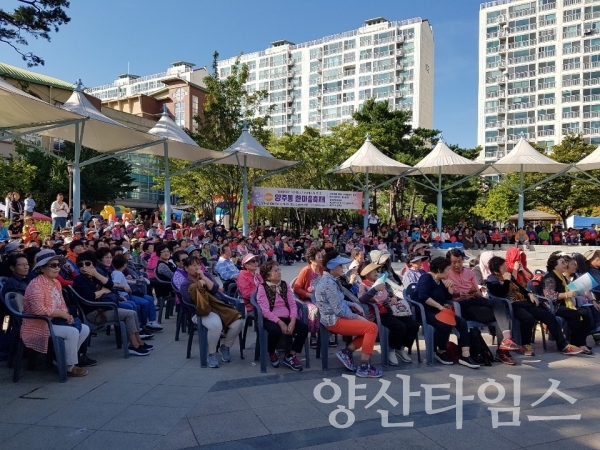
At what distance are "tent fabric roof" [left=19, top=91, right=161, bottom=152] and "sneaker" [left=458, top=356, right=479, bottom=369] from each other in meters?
9.17

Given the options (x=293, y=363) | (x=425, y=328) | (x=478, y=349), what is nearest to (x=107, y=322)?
(x=293, y=363)

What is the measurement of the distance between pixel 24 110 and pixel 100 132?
17.3ft

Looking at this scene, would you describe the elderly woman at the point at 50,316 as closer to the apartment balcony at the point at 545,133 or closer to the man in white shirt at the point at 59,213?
the man in white shirt at the point at 59,213

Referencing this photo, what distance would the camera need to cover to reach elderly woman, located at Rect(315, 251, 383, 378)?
528 cm

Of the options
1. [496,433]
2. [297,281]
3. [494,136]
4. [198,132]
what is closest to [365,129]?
[198,132]

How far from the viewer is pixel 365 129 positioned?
29672 mm

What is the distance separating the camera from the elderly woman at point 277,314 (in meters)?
5.41

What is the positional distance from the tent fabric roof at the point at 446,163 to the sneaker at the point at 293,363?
54.8 ft

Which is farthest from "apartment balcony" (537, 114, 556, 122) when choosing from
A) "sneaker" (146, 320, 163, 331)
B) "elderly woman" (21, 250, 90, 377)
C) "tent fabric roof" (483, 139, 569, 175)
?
"elderly woman" (21, 250, 90, 377)

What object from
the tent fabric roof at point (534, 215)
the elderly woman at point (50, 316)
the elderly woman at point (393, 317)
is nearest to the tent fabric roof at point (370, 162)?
the elderly woman at point (393, 317)

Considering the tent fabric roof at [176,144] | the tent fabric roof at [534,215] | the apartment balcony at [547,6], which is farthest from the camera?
the apartment balcony at [547,6]

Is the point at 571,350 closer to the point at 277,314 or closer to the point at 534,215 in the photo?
the point at 277,314

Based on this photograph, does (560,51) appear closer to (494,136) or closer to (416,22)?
(494,136)

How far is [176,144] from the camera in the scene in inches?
602
